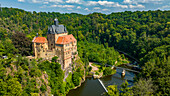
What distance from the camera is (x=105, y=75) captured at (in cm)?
6025

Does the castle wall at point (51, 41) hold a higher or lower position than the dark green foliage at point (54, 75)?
higher

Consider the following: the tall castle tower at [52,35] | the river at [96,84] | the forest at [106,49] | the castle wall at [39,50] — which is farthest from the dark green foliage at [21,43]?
the river at [96,84]

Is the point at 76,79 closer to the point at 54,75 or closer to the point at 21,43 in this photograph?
the point at 54,75

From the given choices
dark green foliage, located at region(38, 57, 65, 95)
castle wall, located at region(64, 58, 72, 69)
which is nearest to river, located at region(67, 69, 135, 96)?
dark green foliage, located at region(38, 57, 65, 95)

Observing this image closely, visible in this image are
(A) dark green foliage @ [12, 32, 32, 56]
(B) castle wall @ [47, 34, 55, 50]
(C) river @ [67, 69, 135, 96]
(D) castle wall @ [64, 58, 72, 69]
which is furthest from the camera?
(D) castle wall @ [64, 58, 72, 69]

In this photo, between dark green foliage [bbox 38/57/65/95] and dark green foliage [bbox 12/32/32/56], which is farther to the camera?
dark green foliage [bbox 12/32/32/56]

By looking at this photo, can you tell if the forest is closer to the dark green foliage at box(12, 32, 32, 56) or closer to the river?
the dark green foliage at box(12, 32, 32, 56)

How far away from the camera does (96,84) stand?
52.4 meters

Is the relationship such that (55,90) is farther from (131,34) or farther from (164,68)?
(131,34)

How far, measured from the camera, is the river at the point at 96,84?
150 feet

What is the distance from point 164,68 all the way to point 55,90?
109 feet

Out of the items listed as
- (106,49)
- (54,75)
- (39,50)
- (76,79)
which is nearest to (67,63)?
(76,79)

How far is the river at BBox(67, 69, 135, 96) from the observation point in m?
45.8

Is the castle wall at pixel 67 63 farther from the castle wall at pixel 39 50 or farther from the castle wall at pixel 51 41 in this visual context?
the castle wall at pixel 39 50
